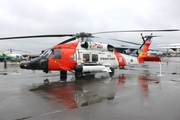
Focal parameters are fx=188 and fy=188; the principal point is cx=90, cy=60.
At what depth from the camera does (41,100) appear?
21.4 ft

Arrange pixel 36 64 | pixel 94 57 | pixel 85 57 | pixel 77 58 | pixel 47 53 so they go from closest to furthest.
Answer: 1. pixel 36 64
2. pixel 47 53
3. pixel 77 58
4. pixel 85 57
5. pixel 94 57

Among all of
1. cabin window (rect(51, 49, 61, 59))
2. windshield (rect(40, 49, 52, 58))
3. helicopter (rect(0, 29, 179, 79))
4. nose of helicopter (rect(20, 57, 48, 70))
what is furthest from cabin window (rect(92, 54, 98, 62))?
nose of helicopter (rect(20, 57, 48, 70))

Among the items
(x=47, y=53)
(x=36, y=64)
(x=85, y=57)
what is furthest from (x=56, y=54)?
(x=85, y=57)

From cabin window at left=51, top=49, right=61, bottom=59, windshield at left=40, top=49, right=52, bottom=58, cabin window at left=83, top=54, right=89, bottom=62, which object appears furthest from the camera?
cabin window at left=83, top=54, right=89, bottom=62

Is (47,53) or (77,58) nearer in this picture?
(47,53)

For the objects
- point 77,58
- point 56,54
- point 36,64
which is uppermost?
point 56,54

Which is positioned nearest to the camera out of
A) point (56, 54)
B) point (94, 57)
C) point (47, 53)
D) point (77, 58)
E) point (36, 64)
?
point (36, 64)

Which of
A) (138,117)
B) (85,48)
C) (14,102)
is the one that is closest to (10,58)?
(85,48)

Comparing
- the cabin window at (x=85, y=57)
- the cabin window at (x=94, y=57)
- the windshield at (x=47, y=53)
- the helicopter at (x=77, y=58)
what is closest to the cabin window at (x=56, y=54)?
the helicopter at (x=77, y=58)

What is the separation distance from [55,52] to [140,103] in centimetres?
746

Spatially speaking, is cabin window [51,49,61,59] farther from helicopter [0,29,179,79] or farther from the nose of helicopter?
the nose of helicopter

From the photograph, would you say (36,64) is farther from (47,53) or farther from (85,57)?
(85,57)

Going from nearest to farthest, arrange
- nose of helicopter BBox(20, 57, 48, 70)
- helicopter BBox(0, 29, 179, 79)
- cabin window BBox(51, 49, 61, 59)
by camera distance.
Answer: nose of helicopter BBox(20, 57, 48, 70) < helicopter BBox(0, 29, 179, 79) < cabin window BBox(51, 49, 61, 59)

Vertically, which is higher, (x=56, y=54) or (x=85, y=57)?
(x=56, y=54)
